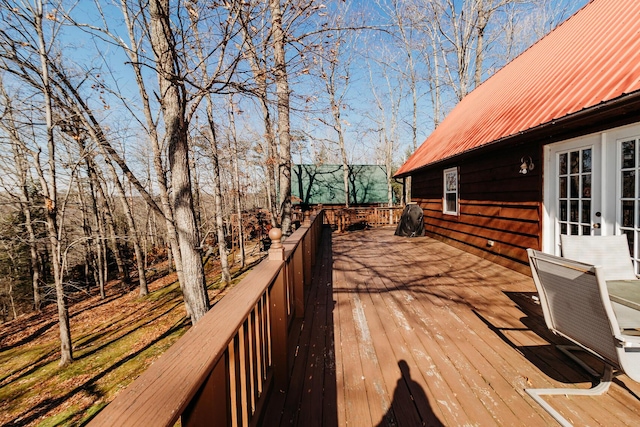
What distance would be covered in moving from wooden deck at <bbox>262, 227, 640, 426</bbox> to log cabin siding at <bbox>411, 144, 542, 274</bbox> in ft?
2.93

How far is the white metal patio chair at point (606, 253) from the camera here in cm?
258

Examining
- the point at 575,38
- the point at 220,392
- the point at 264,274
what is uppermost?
the point at 575,38

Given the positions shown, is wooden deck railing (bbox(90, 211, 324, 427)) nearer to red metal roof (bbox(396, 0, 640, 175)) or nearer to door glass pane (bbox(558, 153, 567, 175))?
red metal roof (bbox(396, 0, 640, 175))

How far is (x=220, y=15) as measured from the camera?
137 inches

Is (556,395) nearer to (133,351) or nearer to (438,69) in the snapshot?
(133,351)

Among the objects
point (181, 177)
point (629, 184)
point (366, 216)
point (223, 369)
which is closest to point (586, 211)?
point (629, 184)

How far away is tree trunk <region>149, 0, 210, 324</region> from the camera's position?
12.6 ft

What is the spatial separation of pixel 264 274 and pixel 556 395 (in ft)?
7.14

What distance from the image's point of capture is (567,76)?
404 centimetres

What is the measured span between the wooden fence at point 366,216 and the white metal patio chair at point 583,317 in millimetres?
9241

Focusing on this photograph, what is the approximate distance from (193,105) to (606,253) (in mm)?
5134

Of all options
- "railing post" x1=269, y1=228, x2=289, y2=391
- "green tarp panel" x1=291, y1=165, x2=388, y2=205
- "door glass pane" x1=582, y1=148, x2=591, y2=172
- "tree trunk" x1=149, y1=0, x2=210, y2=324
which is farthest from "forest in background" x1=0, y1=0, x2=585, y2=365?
"door glass pane" x1=582, y1=148, x2=591, y2=172

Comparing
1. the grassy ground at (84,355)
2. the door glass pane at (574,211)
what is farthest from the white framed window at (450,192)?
the grassy ground at (84,355)

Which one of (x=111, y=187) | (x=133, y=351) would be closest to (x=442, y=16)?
(x=133, y=351)
